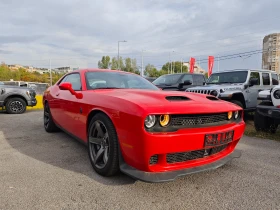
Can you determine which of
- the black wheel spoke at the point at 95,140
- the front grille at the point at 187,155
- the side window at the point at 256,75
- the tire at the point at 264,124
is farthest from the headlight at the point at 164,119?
the side window at the point at 256,75

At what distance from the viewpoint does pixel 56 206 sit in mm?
1941

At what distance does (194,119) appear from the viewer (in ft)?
7.23

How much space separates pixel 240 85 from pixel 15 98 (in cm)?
780

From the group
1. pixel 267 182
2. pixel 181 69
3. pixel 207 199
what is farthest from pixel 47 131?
pixel 181 69

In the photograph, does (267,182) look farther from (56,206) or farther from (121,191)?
(56,206)

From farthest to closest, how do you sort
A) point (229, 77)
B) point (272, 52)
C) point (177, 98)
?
point (272, 52) < point (229, 77) < point (177, 98)

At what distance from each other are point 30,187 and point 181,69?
68.0m

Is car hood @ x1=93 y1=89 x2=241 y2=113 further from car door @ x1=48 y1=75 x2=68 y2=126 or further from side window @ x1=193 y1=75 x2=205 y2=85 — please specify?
side window @ x1=193 y1=75 x2=205 y2=85

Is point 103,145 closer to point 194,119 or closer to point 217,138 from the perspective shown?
point 194,119

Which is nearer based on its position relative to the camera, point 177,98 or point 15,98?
point 177,98

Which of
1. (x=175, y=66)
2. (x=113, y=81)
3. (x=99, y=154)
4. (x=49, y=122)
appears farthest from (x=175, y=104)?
(x=175, y=66)

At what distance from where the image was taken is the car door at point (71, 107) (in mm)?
3145

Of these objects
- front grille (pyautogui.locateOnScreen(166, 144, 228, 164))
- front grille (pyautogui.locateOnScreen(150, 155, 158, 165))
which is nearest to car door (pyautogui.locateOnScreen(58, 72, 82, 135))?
front grille (pyautogui.locateOnScreen(150, 155, 158, 165))

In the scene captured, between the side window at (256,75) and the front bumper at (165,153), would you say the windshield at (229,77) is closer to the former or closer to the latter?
the side window at (256,75)
